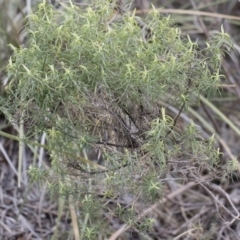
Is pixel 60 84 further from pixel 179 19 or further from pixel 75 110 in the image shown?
pixel 179 19

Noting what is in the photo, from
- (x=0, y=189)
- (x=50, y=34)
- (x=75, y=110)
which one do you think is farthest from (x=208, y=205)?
(x=50, y=34)

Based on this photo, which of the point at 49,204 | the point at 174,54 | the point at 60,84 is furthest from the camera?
A: the point at 49,204

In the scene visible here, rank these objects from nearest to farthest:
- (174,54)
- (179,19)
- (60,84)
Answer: (60,84) < (174,54) < (179,19)

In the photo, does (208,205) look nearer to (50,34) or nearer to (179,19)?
(179,19)

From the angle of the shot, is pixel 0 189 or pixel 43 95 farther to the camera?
pixel 0 189

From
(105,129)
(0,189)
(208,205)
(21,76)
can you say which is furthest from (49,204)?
(21,76)

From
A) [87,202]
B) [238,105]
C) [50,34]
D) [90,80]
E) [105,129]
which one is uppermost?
[50,34]

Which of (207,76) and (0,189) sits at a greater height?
(207,76)
